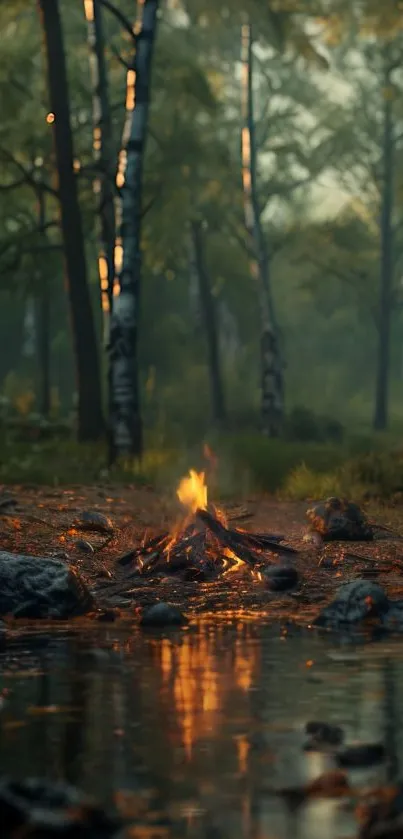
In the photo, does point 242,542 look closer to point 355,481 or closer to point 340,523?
point 340,523

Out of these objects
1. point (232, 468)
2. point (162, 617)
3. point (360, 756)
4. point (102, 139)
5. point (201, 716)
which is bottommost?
point (232, 468)

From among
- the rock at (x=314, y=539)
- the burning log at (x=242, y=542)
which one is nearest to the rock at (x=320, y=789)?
the burning log at (x=242, y=542)

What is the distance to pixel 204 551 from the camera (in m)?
13.3

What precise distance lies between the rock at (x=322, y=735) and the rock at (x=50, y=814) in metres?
1.46

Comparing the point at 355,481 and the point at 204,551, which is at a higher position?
the point at 204,551

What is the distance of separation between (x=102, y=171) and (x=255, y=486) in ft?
23.0

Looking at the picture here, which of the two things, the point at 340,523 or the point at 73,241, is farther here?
the point at 73,241

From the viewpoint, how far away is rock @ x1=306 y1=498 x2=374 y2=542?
48.0 ft

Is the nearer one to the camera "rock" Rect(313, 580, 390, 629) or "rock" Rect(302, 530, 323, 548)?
"rock" Rect(313, 580, 390, 629)

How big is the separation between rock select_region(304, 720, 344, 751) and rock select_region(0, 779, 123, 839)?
1.46 metres

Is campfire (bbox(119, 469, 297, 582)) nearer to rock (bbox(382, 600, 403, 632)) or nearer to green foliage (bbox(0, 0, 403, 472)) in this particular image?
rock (bbox(382, 600, 403, 632))

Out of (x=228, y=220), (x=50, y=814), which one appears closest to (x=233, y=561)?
(x=50, y=814)

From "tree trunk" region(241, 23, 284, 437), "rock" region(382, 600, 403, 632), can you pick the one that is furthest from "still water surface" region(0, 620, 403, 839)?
"tree trunk" region(241, 23, 284, 437)

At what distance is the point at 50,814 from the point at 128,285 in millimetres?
17192
